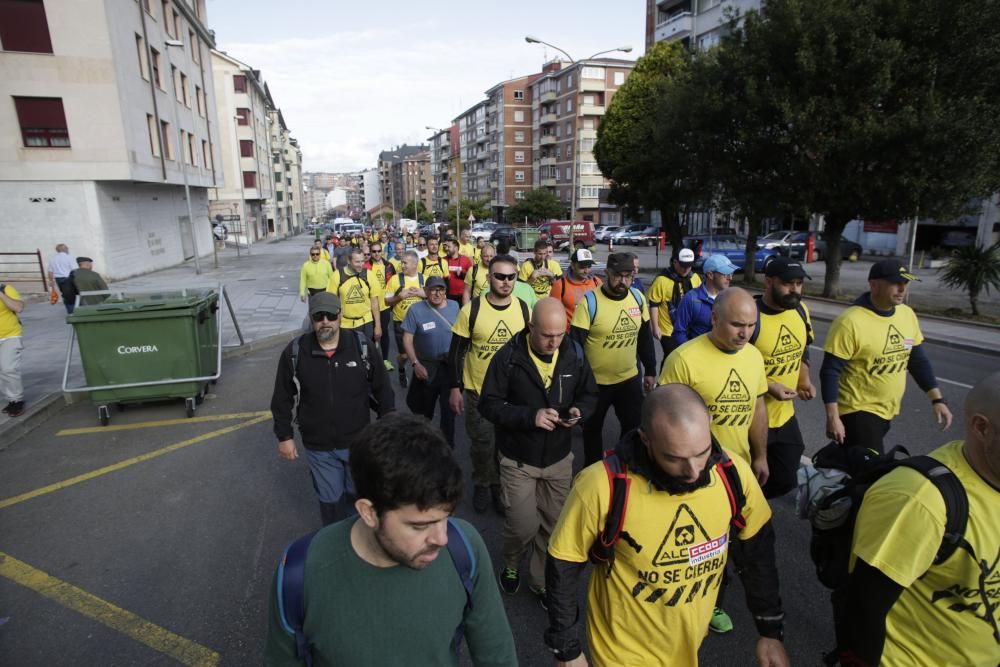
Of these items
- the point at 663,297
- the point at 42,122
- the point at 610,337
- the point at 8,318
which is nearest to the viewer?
the point at 610,337

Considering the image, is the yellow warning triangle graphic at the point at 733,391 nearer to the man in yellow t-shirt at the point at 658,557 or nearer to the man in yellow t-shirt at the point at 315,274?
the man in yellow t-shirt at the point at 658,557

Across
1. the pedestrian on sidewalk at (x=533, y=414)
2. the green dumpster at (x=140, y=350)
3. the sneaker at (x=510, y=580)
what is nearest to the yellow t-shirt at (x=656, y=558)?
the pedestrian on sidewalk at (x=533, y=414)

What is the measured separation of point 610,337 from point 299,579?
3727mm

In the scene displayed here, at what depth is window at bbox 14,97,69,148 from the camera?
1955cm

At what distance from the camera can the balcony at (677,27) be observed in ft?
141

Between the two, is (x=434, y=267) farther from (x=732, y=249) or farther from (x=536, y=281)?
(x=732, y=249)

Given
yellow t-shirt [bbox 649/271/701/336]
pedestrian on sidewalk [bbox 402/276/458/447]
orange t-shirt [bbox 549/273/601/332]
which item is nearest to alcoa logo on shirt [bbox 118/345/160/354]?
pedestrian on sidewalk [bbox 402/276/458/447]

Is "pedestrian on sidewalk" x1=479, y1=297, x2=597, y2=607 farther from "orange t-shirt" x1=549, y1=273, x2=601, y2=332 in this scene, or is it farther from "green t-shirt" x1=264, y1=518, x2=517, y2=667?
"orange t-shirt" x1=549, y1=273, x2=601, y2=332

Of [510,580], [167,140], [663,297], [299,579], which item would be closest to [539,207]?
[167,140]

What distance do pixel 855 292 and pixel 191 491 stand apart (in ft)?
62.1

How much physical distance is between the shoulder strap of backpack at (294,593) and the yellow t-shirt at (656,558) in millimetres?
930

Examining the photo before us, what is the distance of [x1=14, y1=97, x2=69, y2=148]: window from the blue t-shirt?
67.7ft

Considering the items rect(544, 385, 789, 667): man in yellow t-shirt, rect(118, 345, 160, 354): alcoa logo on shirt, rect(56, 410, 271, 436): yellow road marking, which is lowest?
rect(56, 410, 271, 436): yellow road marking

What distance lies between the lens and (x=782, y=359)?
13.4 feet
